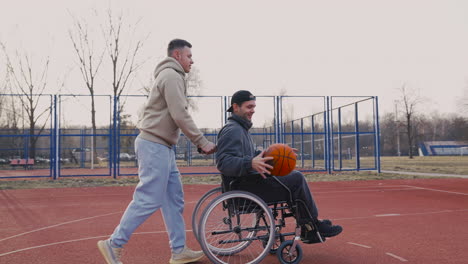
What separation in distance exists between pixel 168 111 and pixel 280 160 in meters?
0.92

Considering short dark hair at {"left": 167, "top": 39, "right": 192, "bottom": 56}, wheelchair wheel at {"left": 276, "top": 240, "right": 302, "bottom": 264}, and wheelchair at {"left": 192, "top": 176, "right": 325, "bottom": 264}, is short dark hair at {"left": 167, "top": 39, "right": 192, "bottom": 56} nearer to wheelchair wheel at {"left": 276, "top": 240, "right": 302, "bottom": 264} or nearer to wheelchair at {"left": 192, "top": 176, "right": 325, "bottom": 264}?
wheelchair at {"left": 192, "top": 176, "right": 325, "bottom": 264}

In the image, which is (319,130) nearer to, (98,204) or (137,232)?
(98,204)

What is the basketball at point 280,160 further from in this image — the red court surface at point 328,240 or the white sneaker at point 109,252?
the white sneaker at point 109,252

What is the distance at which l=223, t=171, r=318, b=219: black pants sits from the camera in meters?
2.94

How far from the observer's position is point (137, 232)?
440cm

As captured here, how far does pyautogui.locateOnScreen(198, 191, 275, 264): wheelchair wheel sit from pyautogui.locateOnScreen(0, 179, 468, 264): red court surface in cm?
34

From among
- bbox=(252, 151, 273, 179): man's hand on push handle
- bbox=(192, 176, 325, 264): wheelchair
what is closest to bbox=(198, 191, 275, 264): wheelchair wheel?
bbox=(192, 176, 325, 264): wheelchair

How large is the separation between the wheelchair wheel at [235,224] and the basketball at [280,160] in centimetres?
27

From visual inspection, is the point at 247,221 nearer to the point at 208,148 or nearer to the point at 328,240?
the point at 208,148

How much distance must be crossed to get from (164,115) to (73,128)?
59.2 feet

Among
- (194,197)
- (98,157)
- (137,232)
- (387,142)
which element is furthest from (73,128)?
(387,142)

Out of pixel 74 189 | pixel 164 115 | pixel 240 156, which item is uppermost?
pixel 164 115

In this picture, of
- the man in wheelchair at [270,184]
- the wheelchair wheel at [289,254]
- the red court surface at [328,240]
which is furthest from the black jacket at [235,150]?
the red court surface at [328,240]

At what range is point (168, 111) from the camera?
9.73ft
